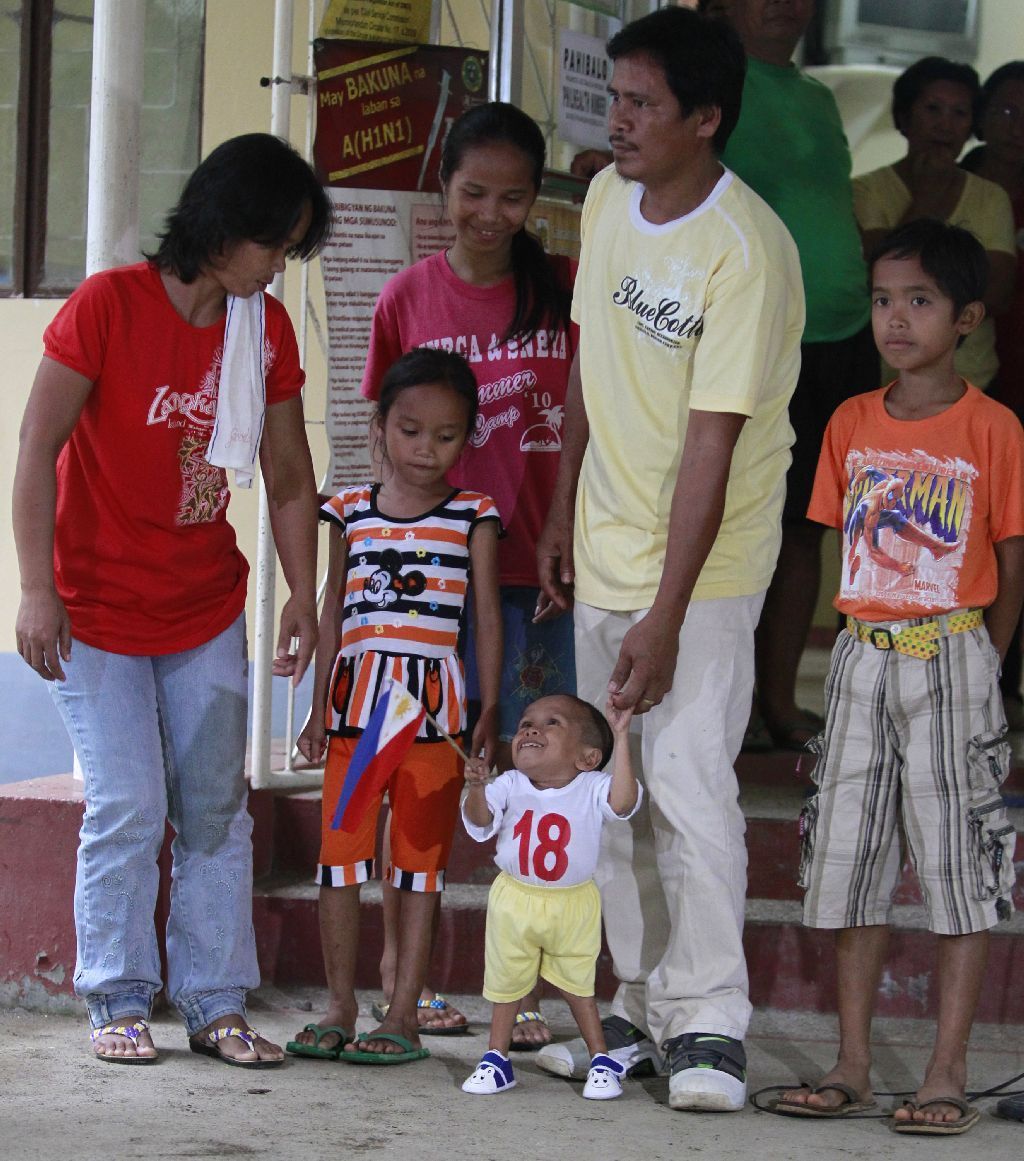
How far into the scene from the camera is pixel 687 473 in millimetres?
3100

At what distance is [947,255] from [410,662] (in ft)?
4.32

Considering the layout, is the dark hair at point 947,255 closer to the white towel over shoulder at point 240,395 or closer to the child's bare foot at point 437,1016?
the white towel over shoulder at point 240,395

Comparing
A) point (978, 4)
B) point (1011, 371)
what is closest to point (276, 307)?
point (1011, 371)

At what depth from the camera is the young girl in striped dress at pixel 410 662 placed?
11.3 feet

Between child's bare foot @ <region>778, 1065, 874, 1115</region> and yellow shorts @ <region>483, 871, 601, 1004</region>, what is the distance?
1.41 ft

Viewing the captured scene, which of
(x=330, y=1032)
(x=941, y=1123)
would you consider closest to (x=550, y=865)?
(x=330, y=1032)

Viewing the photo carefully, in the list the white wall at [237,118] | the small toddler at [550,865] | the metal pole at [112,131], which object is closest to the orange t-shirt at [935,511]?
the small toddler at [550,865]

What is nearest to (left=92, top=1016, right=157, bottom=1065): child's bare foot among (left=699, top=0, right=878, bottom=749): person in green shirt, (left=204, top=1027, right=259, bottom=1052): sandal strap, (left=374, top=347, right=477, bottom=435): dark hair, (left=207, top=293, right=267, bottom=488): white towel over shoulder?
(left=204, top=1027, right=259, bottom=1052): sandal strap

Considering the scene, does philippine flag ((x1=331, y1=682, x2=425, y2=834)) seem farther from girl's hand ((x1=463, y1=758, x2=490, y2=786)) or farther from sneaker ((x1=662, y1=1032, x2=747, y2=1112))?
sneaker ((x1=662, y1=1032, x2=747, y2=1112))

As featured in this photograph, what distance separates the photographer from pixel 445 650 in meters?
3.49

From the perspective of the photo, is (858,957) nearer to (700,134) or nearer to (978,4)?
(700,134)

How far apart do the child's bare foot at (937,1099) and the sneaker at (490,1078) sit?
725 mm

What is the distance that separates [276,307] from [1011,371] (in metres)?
2.73

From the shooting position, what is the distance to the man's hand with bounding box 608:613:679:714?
3090mm
